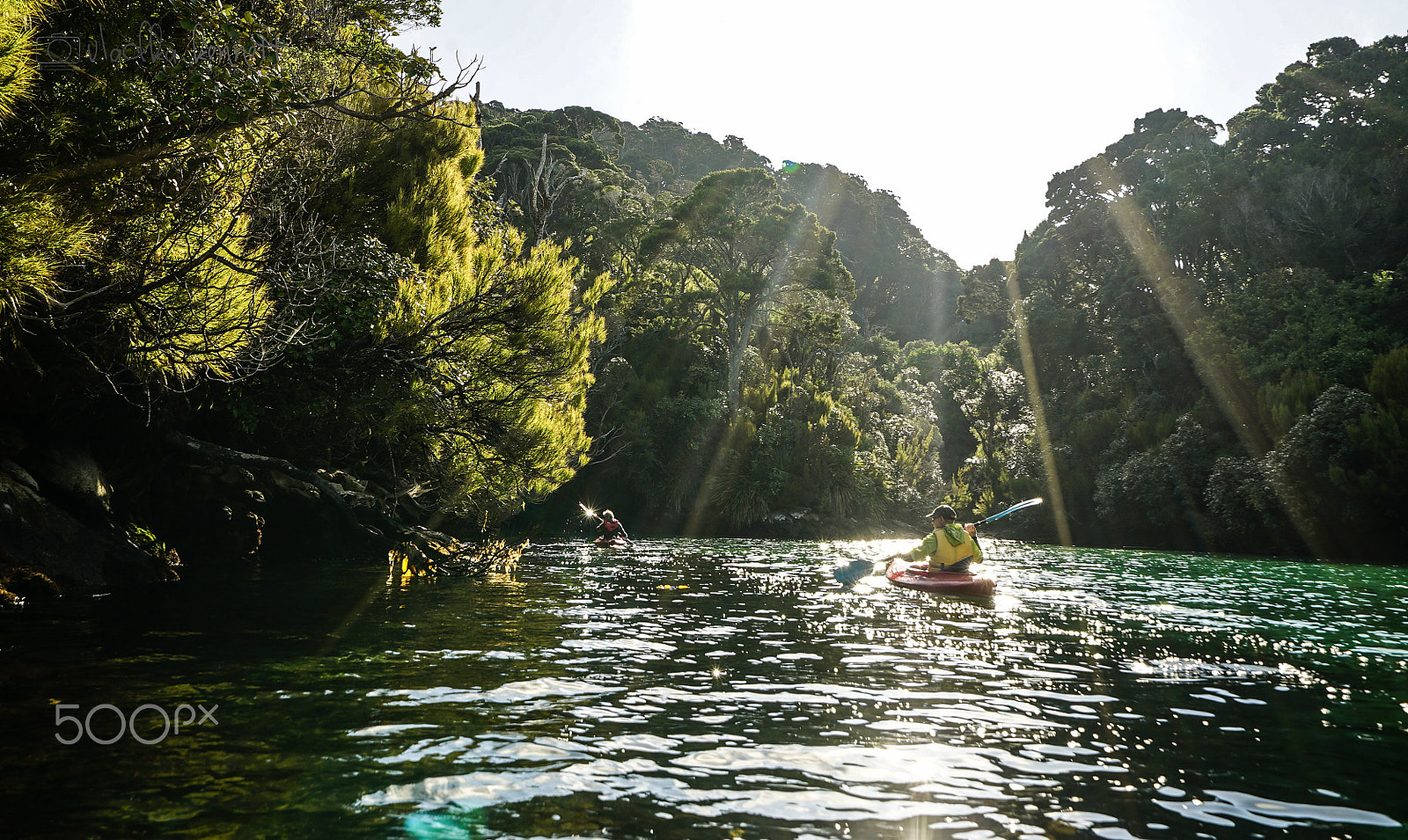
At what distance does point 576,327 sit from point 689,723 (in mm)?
18824

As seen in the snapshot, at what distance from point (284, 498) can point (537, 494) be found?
24.6 feet

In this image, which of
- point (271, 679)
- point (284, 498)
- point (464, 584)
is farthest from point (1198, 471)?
point (271, 679)

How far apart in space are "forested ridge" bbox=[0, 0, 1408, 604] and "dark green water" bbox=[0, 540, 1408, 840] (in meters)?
4.11

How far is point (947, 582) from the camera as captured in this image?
1505 cm

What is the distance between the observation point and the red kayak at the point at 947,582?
48.8ft

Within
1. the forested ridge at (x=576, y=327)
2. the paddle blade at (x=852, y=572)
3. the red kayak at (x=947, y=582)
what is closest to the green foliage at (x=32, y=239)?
the forested ridge at (x=576, y=327)

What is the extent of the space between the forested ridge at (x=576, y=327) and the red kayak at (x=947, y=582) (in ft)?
28.8

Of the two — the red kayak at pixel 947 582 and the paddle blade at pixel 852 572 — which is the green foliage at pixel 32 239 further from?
the paddle blade at pixel 852 572

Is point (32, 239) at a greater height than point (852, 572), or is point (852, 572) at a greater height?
point (32, 239)

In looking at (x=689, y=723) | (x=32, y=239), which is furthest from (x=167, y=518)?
(x=689, y=723)

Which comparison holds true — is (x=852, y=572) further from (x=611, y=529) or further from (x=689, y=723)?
(x=611, y=529)

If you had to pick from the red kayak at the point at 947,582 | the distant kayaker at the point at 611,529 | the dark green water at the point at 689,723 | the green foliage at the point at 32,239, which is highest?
the green foliage at the point at 32,239

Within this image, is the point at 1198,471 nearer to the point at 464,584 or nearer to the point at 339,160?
the point at 464,584

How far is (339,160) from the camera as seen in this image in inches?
647
